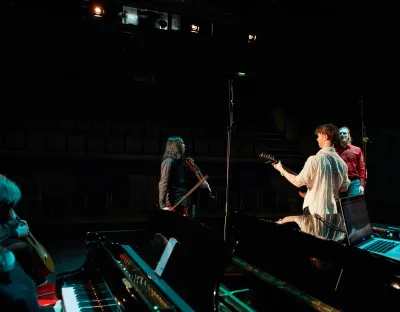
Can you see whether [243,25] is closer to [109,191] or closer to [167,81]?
[167,81]

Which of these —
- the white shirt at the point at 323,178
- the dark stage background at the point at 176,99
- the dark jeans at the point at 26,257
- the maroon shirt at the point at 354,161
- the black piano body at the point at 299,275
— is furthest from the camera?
the dark stage background at the point at 176,99

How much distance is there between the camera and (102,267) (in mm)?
1837

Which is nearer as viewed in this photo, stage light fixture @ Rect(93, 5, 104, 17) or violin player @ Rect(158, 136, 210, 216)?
violin player @ Rect(158, 136, 210, 216)

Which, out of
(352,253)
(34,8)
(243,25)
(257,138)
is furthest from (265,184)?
(352,253)

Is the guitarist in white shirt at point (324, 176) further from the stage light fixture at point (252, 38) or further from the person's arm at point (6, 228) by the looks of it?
the stage light fixture at point (252, 38)

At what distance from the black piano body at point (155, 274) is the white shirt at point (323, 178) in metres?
1.37

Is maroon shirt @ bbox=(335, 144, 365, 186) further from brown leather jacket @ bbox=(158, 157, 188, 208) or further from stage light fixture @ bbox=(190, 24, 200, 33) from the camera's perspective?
stage light fixture @ bbox=(190, 24, 200, 33)

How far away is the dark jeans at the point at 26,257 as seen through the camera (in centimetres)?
300

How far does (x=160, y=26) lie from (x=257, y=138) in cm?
357

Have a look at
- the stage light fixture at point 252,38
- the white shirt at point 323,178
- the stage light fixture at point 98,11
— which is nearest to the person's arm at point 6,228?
the white shirt at point 323,178

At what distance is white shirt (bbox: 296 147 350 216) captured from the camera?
277 centimetres

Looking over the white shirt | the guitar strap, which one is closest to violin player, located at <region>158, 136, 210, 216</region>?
the white shirt

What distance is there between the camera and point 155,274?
62.1 inches

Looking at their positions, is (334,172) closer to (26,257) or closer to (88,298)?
(88,298)
